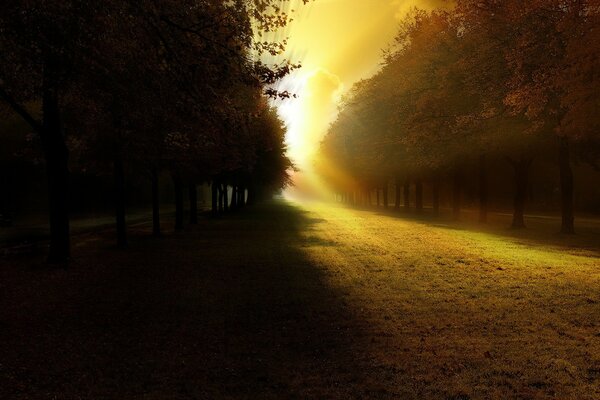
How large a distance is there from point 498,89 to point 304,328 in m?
18.1

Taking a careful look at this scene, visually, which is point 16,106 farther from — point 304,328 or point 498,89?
→ point 498,89

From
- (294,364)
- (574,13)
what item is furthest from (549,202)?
(294,364)

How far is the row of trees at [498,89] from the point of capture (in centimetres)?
1703

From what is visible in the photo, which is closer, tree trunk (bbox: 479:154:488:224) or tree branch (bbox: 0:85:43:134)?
tree branch (bbox: 0:85:43:134)

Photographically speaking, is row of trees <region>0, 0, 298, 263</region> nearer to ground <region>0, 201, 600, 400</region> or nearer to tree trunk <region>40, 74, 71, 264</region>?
tree trunk <region>40, 74, 71, 264</region>

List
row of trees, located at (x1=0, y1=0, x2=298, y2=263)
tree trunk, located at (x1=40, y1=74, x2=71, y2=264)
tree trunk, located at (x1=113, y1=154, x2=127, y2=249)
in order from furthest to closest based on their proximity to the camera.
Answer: tree trunk, located at (x1=113, y1=154, x2=127, y2=249) < tree trunk, located at (x1=40, y1=74, x2=71, y2=264) < row of trees, located at (x1=0, y1=0, x2=298, y2=263)

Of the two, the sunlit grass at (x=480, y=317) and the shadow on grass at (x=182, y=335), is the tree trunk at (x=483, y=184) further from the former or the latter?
the shadow on grass at (x=182, y=335)

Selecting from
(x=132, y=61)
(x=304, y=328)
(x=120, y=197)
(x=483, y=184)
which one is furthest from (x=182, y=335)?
(x=483, y=184)

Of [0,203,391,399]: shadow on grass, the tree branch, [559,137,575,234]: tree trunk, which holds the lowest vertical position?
[0,203,391,399]: shadow on grass

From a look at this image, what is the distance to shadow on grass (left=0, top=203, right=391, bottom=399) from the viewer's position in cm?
532

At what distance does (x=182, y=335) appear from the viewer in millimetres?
7234

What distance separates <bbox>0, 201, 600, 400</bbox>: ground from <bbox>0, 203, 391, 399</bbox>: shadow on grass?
1.1 inches

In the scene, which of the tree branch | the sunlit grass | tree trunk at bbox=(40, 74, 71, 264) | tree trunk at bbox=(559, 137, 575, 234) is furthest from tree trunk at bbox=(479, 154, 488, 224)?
the tree branch

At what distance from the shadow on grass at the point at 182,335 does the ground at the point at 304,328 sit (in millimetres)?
29
